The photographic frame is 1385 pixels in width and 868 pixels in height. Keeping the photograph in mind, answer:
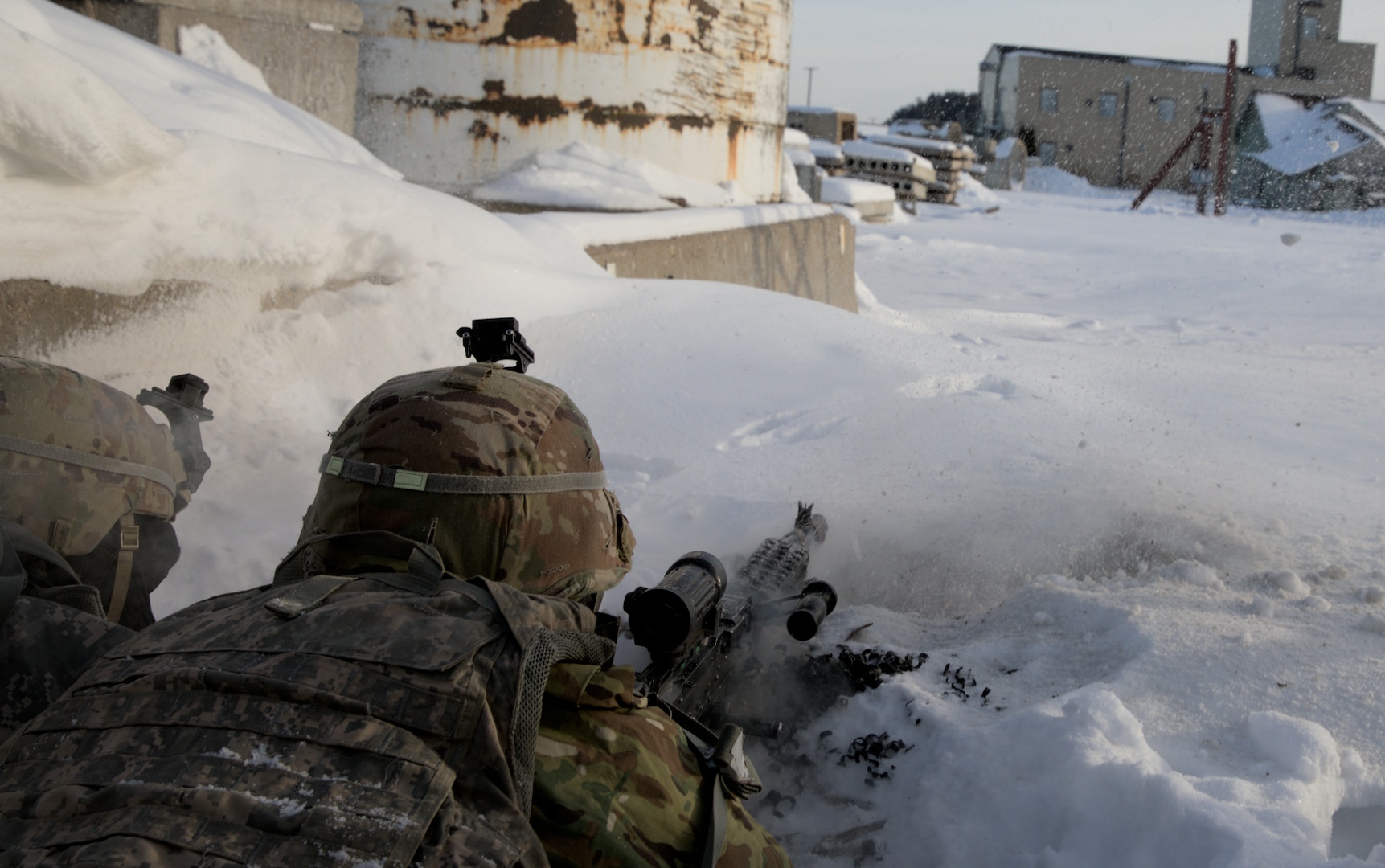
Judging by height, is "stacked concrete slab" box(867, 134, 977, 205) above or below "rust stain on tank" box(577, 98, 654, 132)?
above

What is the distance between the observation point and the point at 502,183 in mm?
5859

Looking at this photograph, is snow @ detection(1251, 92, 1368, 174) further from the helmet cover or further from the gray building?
the helmet cover

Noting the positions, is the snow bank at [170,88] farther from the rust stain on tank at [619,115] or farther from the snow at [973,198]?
the snow at [973,198]

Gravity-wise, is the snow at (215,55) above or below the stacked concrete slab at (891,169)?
below

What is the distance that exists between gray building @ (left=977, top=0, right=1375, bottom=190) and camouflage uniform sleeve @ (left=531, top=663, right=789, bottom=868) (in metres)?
29.6

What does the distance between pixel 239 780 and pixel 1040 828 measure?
1.30 m

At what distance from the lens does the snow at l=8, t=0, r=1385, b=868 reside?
1.90 m

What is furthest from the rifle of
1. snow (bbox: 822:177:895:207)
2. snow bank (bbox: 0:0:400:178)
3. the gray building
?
the gray building

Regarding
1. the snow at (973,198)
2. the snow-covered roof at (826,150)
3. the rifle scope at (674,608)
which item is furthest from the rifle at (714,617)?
the snow at (973,198)

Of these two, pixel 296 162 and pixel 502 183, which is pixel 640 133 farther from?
pixel 296 162

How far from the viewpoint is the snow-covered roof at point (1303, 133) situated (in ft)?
66.1

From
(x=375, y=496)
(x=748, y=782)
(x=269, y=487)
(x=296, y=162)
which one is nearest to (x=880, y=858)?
(x=748, y=782)

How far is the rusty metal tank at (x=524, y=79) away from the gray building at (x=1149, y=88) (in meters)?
25.0

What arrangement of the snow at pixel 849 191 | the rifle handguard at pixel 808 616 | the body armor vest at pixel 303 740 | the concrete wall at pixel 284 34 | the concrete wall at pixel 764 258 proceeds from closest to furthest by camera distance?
the body armor vest at pixel 303 740 → the rifle handguard at pixel 808 616 → the concrete wall at pixel 284 34 → the concrete wall at pixel 764 258 → the snow at pixel 849 191
